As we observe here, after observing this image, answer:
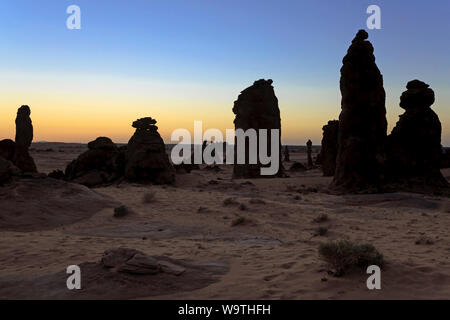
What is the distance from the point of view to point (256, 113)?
1160 inches

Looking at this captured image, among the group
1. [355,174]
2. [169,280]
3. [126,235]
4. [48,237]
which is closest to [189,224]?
[126,235]

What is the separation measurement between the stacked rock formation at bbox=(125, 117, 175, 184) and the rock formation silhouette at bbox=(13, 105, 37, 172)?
7137 millimetres

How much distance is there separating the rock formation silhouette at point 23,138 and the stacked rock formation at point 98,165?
2483mm

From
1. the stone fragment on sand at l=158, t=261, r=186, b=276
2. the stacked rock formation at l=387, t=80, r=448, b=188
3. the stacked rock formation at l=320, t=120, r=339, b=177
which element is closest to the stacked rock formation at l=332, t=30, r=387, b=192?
the stacked rock formation at l=387, t=80, r=448, b=188

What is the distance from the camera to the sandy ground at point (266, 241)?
5770 mm

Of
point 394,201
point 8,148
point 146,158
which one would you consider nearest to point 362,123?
point 394,201

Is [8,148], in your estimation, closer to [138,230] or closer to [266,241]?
[138,230]

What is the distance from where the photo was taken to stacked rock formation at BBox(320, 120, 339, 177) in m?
30.5

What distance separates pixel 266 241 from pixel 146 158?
1479 centimetres

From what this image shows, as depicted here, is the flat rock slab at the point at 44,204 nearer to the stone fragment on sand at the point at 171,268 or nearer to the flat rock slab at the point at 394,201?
the stone fragment on sand at the point at 171,268

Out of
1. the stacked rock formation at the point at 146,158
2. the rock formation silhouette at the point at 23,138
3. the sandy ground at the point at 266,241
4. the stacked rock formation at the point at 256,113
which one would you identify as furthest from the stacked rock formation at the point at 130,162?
the stacked rock formation at the point at 256,113

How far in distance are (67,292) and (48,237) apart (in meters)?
4.66

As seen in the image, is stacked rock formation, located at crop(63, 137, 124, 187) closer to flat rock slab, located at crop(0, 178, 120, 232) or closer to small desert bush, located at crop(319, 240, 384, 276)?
flat rock slab, located at crop(0, 178, 120, 232)

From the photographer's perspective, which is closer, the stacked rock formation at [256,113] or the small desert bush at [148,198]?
the small desert bush at [148,198]
